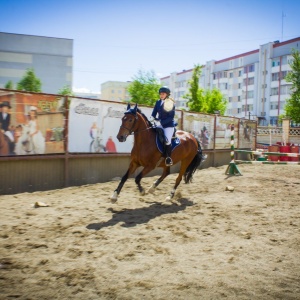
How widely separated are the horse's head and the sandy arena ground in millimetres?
1574

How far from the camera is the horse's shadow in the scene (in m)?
5.57

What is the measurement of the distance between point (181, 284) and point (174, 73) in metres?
95.9

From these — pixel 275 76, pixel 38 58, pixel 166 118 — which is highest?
pixel 38 58

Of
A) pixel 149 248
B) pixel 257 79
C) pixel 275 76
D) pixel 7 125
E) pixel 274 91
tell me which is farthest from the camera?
pixel 257 79

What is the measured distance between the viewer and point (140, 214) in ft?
20.9

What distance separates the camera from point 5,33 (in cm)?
6462

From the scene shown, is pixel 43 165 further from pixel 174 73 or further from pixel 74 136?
pixel 174 73

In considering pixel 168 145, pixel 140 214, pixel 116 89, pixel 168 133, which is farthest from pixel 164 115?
pixel 116 89

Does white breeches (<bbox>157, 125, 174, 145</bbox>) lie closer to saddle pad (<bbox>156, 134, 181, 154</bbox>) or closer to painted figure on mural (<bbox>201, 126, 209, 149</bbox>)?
saddle pad (<bbox>156, 134, 181, 154</bbox>)

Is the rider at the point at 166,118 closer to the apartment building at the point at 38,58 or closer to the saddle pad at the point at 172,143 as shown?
the saddle pad at the point at 172,143

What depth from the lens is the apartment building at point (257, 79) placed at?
62875mm

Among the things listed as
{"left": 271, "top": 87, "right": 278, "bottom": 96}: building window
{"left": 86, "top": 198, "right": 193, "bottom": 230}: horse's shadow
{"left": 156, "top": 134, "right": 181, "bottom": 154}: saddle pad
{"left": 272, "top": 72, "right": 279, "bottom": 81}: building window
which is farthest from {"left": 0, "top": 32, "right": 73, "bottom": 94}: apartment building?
{"left": 86, "top": 198, "right": 193, "bottom": 230}: horse's shadow

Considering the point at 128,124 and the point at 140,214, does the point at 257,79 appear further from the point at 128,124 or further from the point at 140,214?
the point at 140,214

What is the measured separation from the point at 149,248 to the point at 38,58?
231 feet
